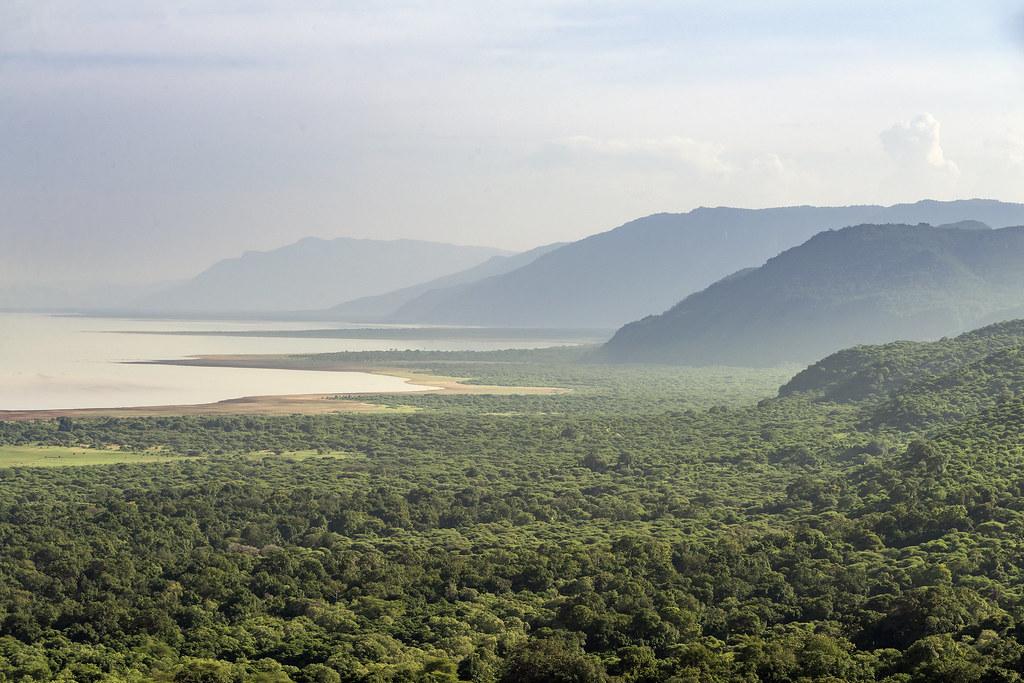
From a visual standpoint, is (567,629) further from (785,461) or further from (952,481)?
(785,461)

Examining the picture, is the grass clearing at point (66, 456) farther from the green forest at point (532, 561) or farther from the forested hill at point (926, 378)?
the forested hill at point (926, 378)

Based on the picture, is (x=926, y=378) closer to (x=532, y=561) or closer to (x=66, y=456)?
(x=532, y=561)

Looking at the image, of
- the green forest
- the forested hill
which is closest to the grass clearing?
the green forest

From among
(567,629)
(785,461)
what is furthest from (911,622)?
(785,461)

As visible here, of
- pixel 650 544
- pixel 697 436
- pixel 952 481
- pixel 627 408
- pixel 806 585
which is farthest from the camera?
pixel 627 408

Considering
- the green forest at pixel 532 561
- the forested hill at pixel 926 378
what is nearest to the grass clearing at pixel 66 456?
the green forest at pixel 532 561
